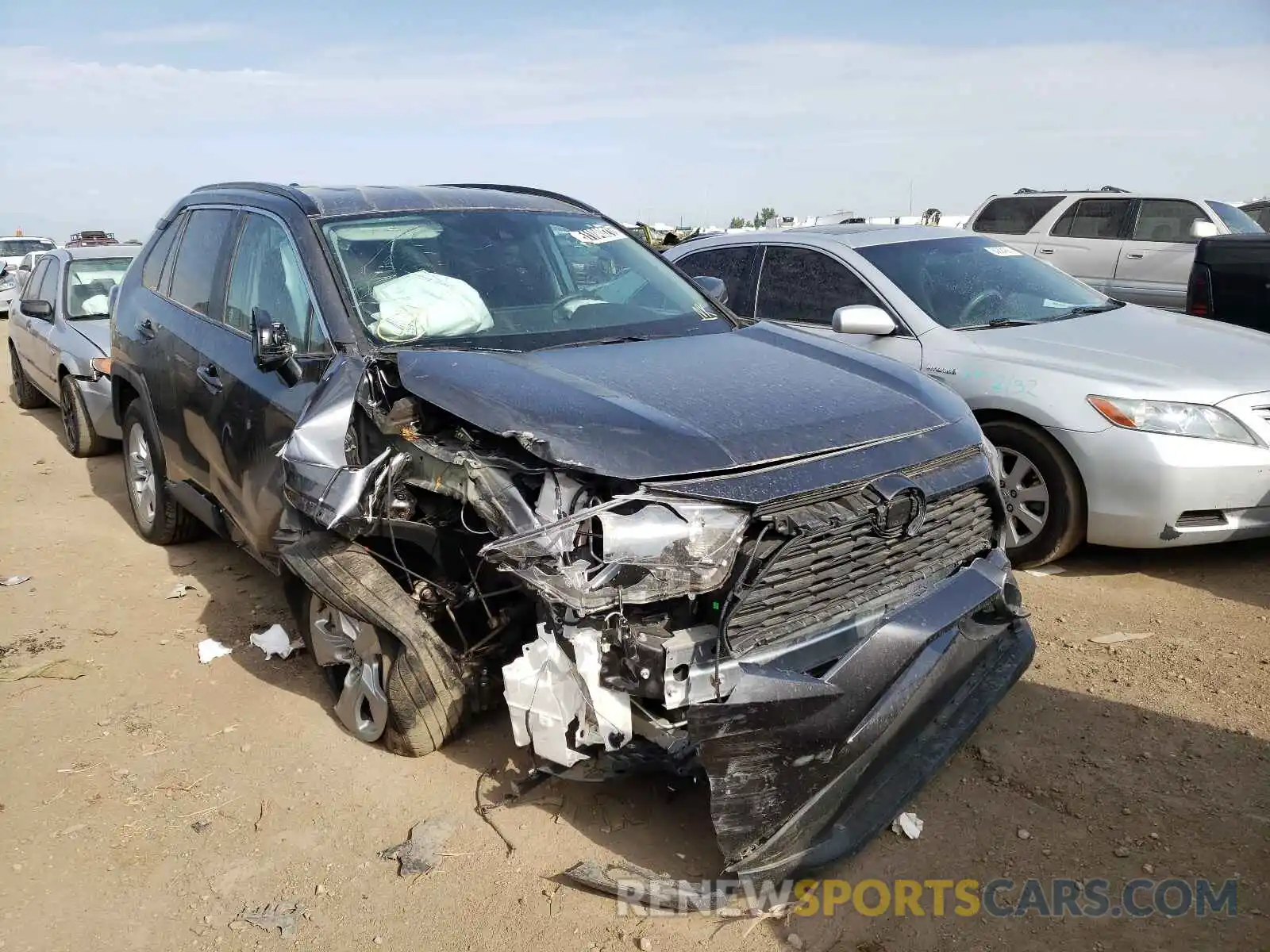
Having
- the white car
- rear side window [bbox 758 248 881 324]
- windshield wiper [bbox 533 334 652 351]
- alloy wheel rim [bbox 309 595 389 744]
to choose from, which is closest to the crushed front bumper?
alloy wheel rim [bbox 309 595 389 744]

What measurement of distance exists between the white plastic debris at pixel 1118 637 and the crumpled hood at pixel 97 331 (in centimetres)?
715

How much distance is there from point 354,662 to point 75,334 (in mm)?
6131

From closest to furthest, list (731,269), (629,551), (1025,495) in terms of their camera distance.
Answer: (629,551)
(1025,495)
(731,269)

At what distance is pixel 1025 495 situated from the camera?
17.0 feet

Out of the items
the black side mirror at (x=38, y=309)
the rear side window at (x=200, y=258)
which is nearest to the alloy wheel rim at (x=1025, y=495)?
the rear side window at (x=200, y=258)

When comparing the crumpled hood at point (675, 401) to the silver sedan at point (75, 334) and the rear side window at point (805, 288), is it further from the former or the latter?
the silver sedan at point (75, 334)

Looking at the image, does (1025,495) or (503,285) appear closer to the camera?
(503,285)

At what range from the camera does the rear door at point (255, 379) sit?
3818 mm

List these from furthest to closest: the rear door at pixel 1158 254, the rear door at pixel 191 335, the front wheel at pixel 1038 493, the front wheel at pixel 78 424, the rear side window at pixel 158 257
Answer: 1. the rear door at pixel 1158 254
2. the front wheel at pixel 78 424
3. the rear side window at pixel 158 257
4. the front wheel at pixel 1038 493
5. the rear door at pixel 191 335

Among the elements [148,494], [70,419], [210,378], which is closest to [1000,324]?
[210,378]

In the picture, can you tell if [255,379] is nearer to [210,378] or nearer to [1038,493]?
[210,378]

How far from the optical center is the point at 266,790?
3484 mm

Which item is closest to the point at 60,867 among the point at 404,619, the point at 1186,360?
the point at 404,619

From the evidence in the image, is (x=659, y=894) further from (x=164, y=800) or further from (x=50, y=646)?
(x=50, y=646)
